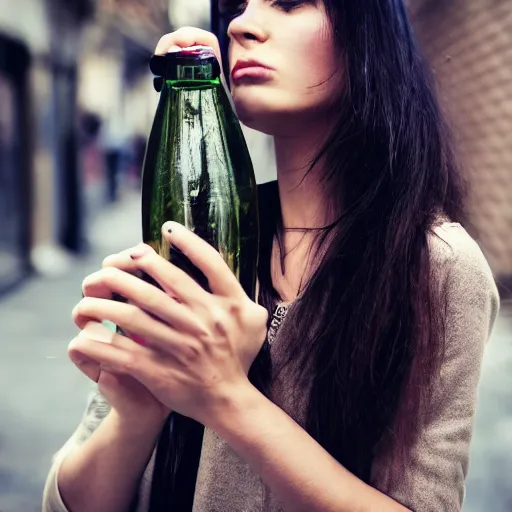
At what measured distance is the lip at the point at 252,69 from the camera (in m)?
0.78

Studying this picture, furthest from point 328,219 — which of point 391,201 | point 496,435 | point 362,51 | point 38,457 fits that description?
point 496,435

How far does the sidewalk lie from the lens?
3092 mm

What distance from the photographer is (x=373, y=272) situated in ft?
2.54

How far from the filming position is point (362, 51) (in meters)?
0.81

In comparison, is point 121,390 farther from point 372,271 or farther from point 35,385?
point 35,385

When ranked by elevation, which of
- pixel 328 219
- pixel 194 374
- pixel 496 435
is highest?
pixel 328 219

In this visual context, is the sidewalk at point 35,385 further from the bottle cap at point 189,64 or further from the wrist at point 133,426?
the bottle cap at point 189,64

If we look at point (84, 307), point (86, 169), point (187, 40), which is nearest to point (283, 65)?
point (187, 40)

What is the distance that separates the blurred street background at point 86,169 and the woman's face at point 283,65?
12 centimetres

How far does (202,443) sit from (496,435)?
3.10 metres

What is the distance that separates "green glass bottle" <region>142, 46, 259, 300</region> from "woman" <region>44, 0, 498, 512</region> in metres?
0.05

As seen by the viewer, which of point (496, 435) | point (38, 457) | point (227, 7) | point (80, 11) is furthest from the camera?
point (80, 11)

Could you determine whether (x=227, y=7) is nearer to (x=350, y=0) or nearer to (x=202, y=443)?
(x=350, y=0)

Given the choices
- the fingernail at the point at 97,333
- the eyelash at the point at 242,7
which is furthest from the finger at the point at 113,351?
the eyelash at the point at 242,7
